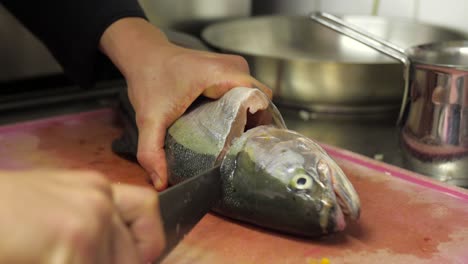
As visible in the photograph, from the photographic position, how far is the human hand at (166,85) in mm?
1067

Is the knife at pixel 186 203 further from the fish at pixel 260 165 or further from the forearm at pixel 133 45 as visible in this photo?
the forearm at pixel 133 45

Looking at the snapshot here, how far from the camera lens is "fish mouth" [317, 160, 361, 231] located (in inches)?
34.4

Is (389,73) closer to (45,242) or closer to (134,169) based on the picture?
(134,169)

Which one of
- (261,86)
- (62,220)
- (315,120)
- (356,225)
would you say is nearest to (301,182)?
(356,225)

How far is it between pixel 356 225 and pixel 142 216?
1.45 feet

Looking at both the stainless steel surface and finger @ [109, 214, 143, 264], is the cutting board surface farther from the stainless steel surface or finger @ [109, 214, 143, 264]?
the stainless steel surface

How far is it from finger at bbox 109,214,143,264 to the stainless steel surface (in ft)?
3.95

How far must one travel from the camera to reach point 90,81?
56.1 inches

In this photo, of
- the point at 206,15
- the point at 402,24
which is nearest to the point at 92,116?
the point at 206,15

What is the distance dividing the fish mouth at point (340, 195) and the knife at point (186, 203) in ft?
0.54

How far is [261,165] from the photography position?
0.91 metres

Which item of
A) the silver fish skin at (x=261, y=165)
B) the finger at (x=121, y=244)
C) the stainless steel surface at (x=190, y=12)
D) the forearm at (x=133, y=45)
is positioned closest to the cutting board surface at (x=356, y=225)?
the silver fish skin at (x=261, y=165)

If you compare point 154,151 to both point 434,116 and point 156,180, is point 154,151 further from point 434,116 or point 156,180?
point 434,116

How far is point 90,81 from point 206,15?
0.53 meters
